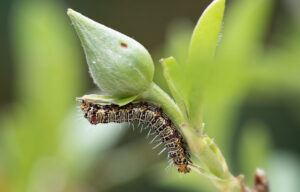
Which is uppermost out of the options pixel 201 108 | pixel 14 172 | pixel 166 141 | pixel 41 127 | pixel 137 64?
pixel 137 64

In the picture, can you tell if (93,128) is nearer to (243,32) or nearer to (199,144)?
(243,32)

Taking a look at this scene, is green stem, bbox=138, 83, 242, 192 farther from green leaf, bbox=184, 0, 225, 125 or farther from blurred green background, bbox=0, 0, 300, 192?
blurred green background, bbox=0, 0, 300, 192

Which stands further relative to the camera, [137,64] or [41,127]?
[41,127]

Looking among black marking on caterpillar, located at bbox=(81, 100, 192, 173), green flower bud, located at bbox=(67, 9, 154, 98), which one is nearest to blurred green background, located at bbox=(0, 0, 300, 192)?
black marking on caterpillar, located at bbox=(81, 100, 192, 173)

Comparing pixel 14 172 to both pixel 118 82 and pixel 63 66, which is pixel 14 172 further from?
pixel 118 82

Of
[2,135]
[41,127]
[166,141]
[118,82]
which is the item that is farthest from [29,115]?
[118,82]

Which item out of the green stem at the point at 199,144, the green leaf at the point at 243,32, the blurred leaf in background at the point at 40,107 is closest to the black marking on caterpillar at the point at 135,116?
the green stem at the point at 199,144

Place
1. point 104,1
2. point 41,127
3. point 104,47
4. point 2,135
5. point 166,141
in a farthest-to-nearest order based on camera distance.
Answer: point 104,1
point 2,135
point 41,127
point 166,141
point 104,47
